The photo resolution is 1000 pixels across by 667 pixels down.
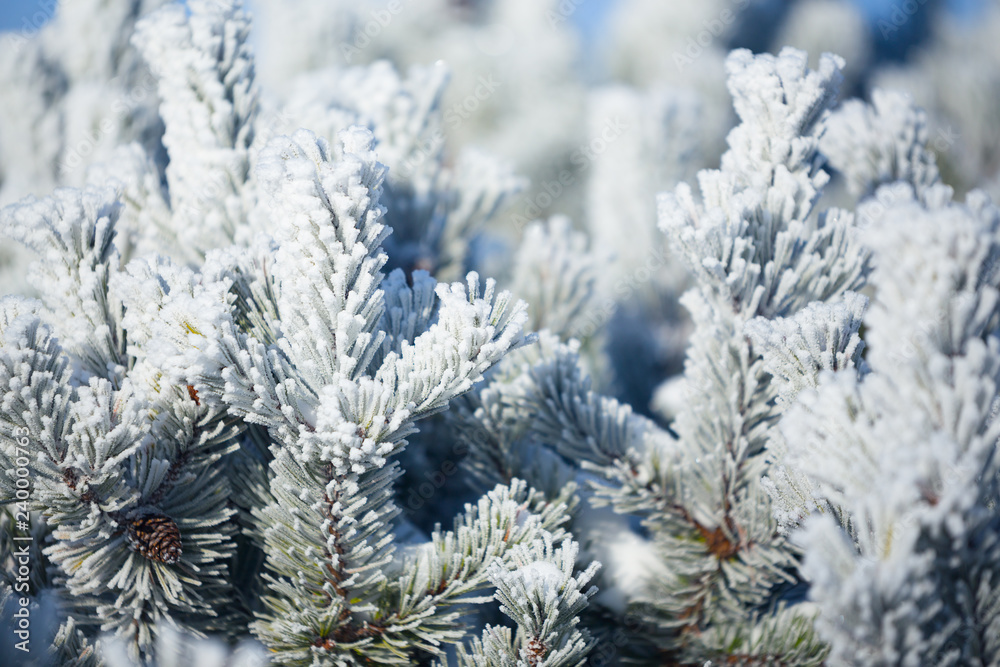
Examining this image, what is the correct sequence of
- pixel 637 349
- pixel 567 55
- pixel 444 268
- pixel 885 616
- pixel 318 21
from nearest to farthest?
pixel 885 616 < pixel 444 268 < pixel 637 349 < pixel 318 21 < pixel 567 55

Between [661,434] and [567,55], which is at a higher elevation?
[567,55]

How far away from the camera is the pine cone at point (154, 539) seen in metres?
0.70

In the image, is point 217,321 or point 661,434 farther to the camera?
point 661,434

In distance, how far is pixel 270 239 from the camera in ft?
2.56

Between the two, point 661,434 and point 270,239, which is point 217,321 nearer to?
point 270,239

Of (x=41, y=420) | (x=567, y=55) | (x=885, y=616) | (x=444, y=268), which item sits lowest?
(x=885, y=616)

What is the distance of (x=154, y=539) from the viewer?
2.31ft

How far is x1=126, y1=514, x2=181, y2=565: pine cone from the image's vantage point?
704mm

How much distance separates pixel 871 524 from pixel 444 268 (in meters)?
0.79

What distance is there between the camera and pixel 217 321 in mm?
612

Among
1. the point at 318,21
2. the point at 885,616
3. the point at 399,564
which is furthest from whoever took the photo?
the point at 318,21

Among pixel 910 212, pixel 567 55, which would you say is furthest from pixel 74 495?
pixel 567 55

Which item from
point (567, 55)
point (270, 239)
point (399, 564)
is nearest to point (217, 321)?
point (270, 239)

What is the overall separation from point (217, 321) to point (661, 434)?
2.08 ft
